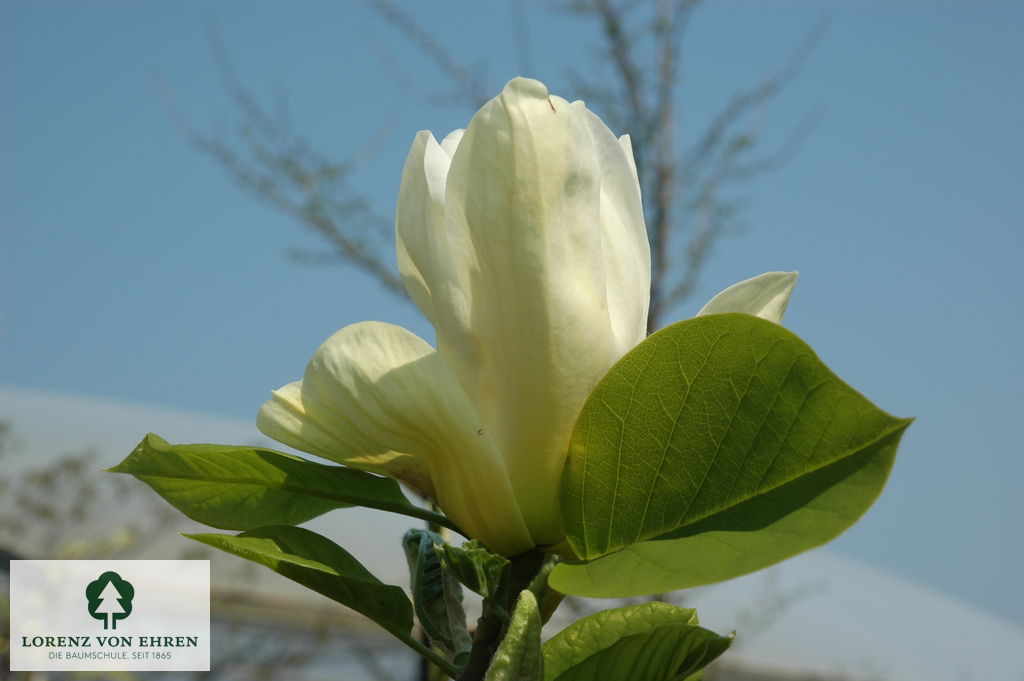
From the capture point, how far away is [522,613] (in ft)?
0.74

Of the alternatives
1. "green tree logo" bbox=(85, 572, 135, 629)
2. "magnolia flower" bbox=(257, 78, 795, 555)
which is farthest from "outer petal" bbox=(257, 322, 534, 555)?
"green tree logo" bbox=(85, 572, 135, 629)

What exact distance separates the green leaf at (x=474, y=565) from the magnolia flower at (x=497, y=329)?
2 centimetres

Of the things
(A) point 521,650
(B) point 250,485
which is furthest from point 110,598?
(A) point 521,650

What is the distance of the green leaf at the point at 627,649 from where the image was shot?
0.25 m

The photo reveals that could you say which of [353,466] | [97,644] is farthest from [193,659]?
[353,466]

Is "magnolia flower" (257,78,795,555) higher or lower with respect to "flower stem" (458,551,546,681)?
higher

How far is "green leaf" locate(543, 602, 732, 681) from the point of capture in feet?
0.82

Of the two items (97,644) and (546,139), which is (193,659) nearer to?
(97,644)

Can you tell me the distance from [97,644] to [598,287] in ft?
2.12

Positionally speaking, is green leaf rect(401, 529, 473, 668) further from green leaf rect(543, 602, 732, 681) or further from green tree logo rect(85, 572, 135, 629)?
green tree logo rect(85, 572, 135, 629)

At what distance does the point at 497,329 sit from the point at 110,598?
0.62 metres

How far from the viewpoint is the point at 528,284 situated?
25 centimetres

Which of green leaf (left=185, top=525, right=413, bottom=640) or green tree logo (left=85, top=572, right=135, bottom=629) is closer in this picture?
green leaf (left=185, top=525, right=413, bottom=640)

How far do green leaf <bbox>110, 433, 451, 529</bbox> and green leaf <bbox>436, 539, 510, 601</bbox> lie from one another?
4 cm
